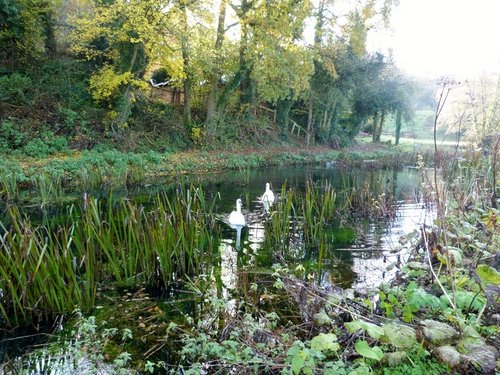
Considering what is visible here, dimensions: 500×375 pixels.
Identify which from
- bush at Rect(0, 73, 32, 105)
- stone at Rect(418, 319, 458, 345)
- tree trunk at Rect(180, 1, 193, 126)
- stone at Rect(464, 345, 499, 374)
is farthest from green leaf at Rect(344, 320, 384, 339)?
bush at Rect(0, 73, 32, 105)

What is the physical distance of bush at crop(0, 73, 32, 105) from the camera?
547 inches

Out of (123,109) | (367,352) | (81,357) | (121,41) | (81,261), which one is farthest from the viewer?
(123,109)

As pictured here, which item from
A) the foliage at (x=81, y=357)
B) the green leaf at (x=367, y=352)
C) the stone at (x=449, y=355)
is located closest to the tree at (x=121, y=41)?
the foliage at (x=81, y=357)

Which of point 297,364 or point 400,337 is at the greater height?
point 400,337

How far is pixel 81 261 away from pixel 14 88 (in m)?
13.7

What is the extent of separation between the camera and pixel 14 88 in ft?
46.8

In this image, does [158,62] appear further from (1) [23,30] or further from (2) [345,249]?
(2) [345,249]

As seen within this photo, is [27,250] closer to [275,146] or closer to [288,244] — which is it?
[288,244]

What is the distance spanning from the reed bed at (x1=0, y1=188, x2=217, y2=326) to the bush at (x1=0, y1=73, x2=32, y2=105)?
480 inches

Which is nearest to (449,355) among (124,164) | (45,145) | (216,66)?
(124,164)

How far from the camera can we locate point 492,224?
367cm

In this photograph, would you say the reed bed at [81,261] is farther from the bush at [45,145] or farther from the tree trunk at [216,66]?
the tree trunk at [216,66]

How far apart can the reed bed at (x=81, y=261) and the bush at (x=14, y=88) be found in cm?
1220

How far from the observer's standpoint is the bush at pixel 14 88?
1389cm
